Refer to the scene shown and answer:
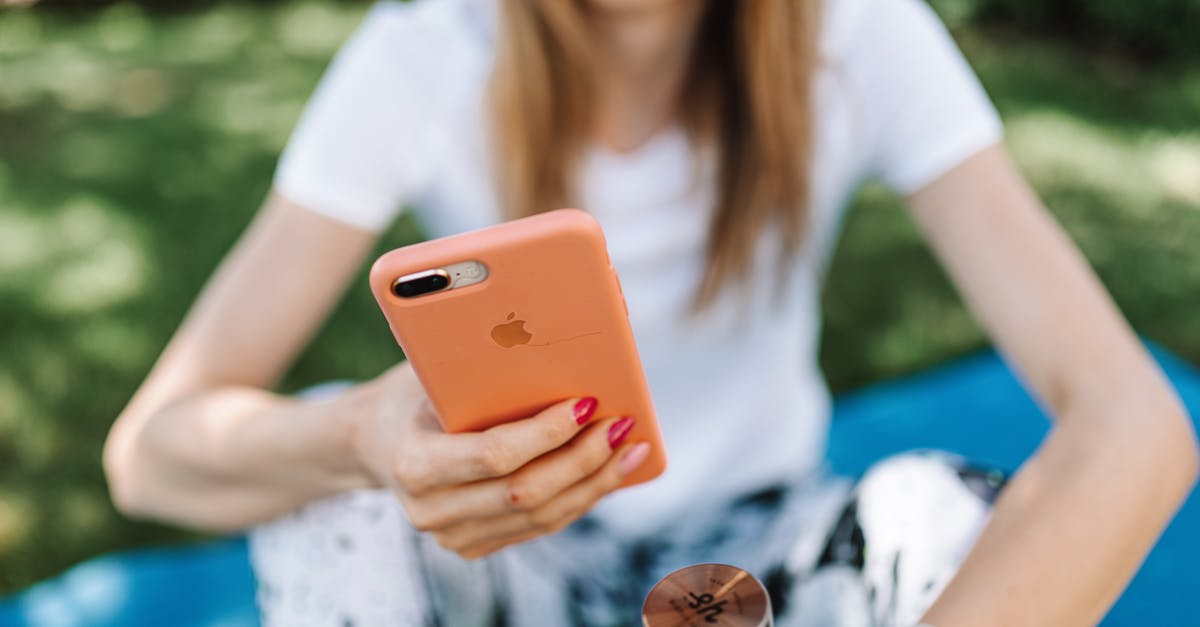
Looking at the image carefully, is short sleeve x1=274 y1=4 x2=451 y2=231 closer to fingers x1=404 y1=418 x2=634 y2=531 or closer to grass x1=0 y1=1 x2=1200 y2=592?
fingers x1=404 y1=418 x2=634 y2=531

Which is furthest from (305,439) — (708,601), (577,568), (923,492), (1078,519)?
(1078,519)

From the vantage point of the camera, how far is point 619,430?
0.89 m

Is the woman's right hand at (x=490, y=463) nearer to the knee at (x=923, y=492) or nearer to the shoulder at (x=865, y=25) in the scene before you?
the knee at (x=923, y=492)

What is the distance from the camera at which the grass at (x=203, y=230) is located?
2.31 metres

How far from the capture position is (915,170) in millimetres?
1290

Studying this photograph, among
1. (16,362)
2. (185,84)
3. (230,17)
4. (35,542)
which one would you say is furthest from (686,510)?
(230,17)

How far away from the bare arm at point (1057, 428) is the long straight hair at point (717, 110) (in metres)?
0.20

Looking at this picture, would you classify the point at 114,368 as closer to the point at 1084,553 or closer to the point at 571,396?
the point at 571,396

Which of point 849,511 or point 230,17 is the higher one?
point 849,511

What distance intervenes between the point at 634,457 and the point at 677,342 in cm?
47

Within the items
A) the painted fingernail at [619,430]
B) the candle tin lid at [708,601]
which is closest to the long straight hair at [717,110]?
the painted fingernail at [619,430]

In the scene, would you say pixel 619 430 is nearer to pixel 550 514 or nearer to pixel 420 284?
pixel 550 514

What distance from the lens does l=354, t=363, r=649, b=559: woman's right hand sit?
840 mm

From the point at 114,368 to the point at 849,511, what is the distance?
77.5 inches
